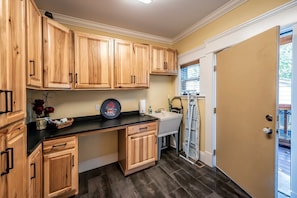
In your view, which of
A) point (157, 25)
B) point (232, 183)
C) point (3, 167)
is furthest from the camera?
point (157, 25)

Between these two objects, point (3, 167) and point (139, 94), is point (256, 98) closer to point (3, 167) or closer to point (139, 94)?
point (139, 94)

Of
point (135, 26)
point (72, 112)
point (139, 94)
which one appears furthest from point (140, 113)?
point (135, 26)

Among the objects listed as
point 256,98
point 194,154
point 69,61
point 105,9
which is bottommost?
point 194,154

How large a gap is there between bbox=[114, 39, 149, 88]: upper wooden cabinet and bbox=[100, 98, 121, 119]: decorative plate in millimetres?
422

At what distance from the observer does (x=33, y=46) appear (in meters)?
1.46

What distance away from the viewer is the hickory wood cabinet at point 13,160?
0.76 meters

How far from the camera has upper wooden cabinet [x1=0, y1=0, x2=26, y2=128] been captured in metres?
0.76

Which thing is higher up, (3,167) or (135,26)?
(135,26)

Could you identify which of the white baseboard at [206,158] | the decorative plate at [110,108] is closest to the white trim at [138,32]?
the decorative plate at [110,108]

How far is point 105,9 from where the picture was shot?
2111 mm

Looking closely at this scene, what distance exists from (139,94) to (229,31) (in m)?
1.98

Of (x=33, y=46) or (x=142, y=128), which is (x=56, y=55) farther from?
(x=142, y=128)

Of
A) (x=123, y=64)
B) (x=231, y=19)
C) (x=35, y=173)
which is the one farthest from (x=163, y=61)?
(x=35, y=173)

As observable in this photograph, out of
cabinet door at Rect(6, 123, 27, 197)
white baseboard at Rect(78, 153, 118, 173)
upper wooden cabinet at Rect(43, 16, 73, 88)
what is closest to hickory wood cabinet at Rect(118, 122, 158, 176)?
white baseboard at Rect(78, 153, 118, 173)
